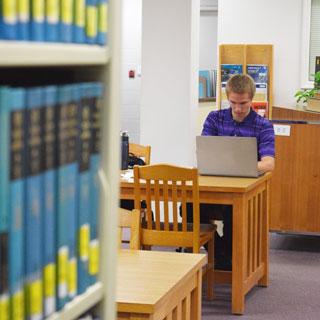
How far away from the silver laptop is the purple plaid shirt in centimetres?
28

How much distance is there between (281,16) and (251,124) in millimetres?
3782

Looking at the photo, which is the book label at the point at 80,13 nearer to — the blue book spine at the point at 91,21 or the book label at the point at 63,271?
the blue book spine at the point at 91,21

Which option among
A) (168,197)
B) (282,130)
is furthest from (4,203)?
(282,130)

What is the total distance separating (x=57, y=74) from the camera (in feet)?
4.50

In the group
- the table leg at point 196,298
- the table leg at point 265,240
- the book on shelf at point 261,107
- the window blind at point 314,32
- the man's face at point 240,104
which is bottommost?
the table leg at point 265,240

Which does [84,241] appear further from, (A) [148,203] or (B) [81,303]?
(A) [148,203]

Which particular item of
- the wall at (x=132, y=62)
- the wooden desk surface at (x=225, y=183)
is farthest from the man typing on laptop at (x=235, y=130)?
the wall at (x=132, y=62)

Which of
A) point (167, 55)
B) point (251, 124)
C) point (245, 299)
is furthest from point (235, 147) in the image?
point (167, 55)

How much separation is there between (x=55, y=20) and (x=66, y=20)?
3 centimetres

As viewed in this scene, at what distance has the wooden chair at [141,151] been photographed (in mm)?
5457

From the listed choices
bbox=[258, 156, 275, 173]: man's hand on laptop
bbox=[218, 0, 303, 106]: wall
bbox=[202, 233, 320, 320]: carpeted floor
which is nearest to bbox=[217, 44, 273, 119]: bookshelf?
bbox=[218, 0, 303, 106]: wall

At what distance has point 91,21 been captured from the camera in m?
1.29

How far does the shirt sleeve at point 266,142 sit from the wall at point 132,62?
15.3 feet

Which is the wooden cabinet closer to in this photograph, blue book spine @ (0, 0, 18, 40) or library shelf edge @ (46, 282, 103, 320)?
library shelf edge @ (46, 282, 103, 320)
